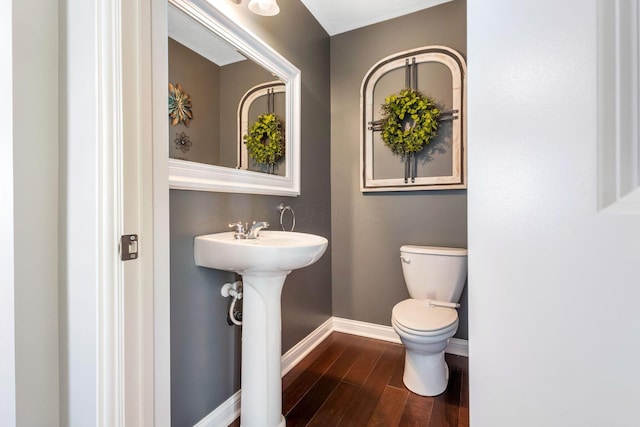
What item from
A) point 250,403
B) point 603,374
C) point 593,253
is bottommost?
point 250,403

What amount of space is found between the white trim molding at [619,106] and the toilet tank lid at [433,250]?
1.68 meters

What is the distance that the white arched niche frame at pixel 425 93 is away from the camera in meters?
1.90

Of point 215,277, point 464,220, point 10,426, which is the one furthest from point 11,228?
point 464,220

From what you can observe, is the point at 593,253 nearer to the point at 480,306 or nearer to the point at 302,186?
the point at 480,306

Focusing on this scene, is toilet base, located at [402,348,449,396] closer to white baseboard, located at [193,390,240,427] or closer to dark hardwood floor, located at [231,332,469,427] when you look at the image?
dark hardwood floor, located at [231,332,469,427]

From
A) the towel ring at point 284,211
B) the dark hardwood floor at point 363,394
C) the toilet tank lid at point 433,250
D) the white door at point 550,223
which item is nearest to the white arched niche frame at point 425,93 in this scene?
the toilet tank lid at point 433,250

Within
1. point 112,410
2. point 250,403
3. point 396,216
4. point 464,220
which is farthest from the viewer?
point 396,216

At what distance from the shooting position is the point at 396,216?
214 centimetres

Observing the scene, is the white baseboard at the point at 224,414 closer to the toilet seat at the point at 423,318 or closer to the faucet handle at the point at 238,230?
the faucet handle at the point at 238,230

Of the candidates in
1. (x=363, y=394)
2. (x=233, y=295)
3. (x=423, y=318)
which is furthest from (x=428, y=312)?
(x=233, y=295)

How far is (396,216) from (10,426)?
207cm

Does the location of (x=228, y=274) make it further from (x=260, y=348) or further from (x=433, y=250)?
(x=433, y=250)

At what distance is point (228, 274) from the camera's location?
135cm

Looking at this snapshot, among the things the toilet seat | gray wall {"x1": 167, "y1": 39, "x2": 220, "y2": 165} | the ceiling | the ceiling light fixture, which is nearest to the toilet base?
the toilet seat
